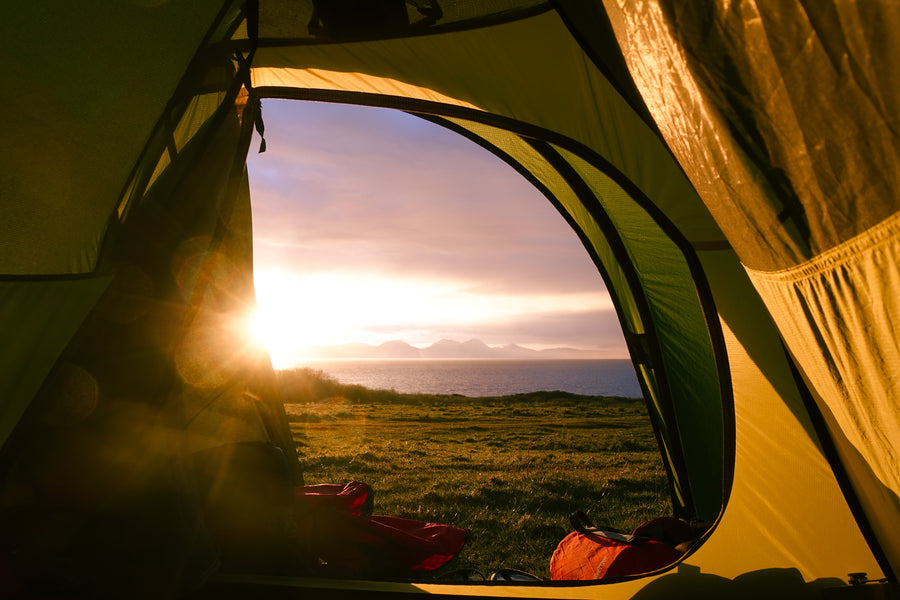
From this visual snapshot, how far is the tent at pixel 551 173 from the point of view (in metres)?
0.77

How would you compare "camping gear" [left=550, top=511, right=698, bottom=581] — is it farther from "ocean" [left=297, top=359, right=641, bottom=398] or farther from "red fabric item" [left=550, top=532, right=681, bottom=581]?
"ocean" [left=297, top=359, right=641, bottom=398]

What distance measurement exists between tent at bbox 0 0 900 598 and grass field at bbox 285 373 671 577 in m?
1.34

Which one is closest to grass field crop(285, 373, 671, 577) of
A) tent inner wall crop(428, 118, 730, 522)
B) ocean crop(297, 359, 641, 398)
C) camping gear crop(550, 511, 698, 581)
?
camping gear crop(550, 511, 698, 581)

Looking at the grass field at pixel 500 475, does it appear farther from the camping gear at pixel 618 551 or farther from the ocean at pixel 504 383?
the ocean at pixel 504 383

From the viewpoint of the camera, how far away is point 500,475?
240 inches

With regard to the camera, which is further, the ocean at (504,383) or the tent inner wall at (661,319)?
the ocean at (504,383)

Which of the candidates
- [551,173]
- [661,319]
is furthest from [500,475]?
[551,173]

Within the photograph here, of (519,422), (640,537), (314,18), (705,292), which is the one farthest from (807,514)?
(519,422)

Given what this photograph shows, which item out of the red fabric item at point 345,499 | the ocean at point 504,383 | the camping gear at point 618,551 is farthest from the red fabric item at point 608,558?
the ocean at point 504,383

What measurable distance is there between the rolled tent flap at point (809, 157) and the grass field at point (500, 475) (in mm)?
2757

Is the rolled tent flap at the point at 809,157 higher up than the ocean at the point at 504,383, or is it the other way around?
the rolled tent flap at the point at 809,157

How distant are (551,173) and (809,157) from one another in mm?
2446

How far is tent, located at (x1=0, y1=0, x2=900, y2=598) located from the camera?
769 mm

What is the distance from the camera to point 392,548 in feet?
8.05
